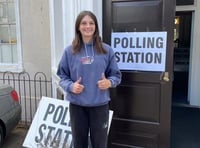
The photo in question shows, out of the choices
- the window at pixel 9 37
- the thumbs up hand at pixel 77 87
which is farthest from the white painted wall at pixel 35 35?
the thumbs up hand at pixel 77 87

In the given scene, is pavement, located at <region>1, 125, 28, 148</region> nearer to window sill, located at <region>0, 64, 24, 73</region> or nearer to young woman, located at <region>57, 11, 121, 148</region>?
window sill, located at <region>0, 64, 24, 73</region>

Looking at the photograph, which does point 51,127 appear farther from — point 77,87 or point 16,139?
point 16,139

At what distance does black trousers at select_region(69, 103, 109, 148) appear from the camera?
1938mm

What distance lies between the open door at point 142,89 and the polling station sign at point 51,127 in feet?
1.81

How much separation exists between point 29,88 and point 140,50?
285 centimetres

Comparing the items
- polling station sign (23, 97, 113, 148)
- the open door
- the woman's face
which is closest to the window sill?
polling station sign (23, 97, 113, 148)

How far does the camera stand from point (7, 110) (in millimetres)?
3379

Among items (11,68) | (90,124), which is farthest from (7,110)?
(90,124)

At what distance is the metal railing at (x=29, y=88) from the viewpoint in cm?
455

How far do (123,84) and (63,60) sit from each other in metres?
0.95

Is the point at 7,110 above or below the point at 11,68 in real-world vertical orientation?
below

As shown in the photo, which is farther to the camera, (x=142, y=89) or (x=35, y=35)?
(x=35, y=35)

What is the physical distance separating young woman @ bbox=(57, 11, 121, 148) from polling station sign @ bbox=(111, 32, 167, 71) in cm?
62

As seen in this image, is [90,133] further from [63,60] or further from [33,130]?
[33,130]
